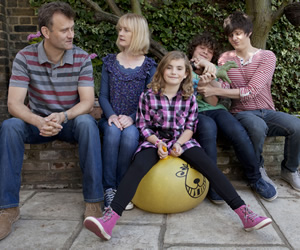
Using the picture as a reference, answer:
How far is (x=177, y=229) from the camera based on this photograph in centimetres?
204

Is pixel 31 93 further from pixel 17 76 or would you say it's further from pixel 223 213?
pixel 223 213

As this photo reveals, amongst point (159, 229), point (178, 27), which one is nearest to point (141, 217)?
point (159, 229)

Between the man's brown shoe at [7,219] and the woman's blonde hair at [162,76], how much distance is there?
1.27 m

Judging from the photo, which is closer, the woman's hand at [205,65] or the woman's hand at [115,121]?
the woman's hand at [115,121]

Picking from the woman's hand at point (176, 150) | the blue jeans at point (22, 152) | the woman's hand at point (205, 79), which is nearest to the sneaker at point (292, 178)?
the woman's hand at point (205, 79)

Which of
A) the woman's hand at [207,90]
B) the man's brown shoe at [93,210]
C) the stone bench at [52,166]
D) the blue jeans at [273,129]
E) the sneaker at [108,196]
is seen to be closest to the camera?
the man's brown shoe at [93,210]

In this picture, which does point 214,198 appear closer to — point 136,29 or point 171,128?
point 171,128

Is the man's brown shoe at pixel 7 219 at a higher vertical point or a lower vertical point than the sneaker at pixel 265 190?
lower

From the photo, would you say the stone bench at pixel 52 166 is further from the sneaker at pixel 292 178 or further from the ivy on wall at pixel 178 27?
the ivy on wall at pixel 178 27

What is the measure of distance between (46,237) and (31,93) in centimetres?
109

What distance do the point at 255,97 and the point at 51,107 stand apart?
1.72 meters

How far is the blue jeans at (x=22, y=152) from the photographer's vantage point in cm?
206

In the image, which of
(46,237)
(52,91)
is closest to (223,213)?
(46,237)

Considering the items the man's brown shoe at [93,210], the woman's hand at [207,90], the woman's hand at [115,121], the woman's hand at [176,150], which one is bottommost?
the man's brown shoe at [93,210]
